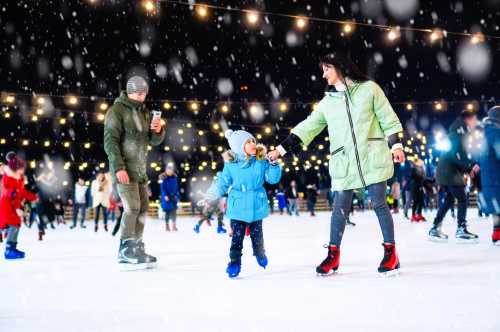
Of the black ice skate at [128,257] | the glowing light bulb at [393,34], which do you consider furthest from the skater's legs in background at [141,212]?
the glowing light bulb at [393,34]

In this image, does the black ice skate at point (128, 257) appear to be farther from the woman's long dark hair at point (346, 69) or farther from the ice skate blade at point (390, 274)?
the woman's long dark hair at point (346, 69)

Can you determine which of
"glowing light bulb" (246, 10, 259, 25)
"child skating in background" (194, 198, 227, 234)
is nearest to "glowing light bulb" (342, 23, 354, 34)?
"glowing light bulb" (246, 10, 259, 25)

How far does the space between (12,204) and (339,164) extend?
358 centimetres

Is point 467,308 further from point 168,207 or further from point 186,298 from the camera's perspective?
point 168,207

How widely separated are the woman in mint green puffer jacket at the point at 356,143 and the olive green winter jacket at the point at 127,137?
1328 millimetres

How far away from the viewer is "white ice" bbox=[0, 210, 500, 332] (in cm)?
198

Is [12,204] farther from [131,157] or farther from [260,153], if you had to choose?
[260,153]

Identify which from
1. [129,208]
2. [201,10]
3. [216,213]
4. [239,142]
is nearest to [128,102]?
[129,208]

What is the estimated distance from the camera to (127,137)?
4207mm

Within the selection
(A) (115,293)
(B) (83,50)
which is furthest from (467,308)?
(B) (83,50)

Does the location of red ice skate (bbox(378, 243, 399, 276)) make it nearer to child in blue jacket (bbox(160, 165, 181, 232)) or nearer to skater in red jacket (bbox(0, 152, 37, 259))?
skater in red jacket (bbox(0, 152, 37, 259))

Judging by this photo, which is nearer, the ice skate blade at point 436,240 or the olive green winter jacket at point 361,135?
the olive green winter jacket at point 361,135

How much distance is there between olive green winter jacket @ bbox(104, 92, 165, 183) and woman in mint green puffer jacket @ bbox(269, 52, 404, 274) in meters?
1.33

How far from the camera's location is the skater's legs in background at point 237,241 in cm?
344
